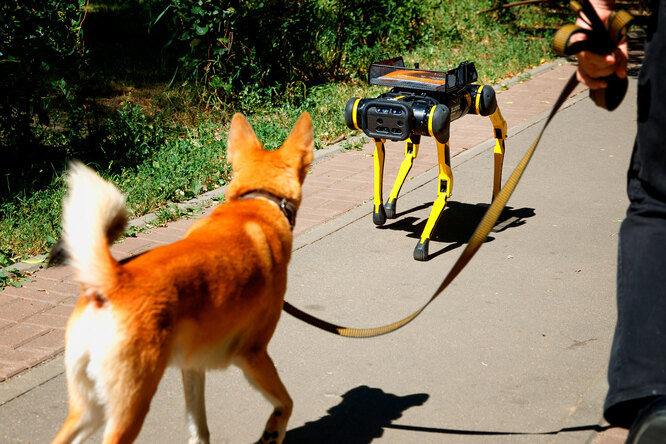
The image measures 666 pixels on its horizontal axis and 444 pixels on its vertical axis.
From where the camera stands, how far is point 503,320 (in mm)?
4863

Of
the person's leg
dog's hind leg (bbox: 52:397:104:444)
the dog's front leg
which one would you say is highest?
the person's leg

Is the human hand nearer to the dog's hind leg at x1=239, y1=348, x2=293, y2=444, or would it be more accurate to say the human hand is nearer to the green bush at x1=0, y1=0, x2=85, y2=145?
the dog's hind leg at x1=239, y1=348, x2=293, y2=444

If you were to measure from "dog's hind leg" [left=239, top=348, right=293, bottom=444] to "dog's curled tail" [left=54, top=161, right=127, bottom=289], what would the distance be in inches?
30.8

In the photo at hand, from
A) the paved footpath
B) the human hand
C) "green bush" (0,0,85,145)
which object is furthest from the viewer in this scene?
"green bush" (0,0,85,145)

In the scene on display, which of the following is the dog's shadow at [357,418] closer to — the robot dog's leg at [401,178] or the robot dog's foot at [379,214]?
the robot dog's foot at [379,214]

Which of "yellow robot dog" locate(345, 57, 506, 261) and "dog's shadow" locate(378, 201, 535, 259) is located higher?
"yellow robot dog" locate(345, 57, 506, 261)

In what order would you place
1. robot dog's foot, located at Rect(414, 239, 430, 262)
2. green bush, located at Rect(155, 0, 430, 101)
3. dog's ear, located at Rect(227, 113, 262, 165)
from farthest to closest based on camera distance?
1. green bush, located at Rect(155, 0, 430, 101)
2. robot dog's foot, located at Rect(414, 239, 430, 262)
3. dog's ear, located at Rect(227, 113, 262, 165)

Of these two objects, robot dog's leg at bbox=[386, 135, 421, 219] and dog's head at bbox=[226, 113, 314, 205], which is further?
robot dog's leg at bbox=[386, 135, 421, 219]

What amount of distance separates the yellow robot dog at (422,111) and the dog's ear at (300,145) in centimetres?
216

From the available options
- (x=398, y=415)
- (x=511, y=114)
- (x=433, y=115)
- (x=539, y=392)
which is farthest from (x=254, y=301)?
(x=511, y=114)

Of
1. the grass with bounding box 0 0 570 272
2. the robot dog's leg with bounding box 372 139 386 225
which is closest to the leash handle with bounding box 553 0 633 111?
the robot dog's leg with bounding box 372 139 386 225

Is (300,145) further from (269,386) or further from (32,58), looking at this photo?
(32,58)

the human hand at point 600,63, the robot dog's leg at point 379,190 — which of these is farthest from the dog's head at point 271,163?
the robot dog's leg at point 379,190

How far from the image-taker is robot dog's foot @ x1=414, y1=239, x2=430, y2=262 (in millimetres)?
5781
